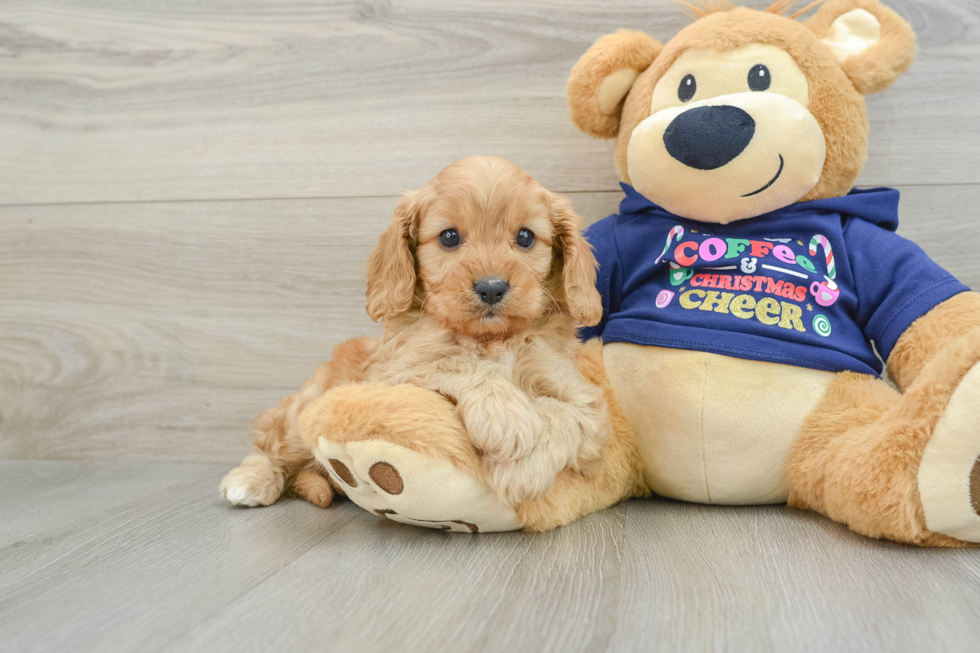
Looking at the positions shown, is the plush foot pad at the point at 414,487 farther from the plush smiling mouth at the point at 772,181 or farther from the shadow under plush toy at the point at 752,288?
the plush smiling mouth at the point at 772,181

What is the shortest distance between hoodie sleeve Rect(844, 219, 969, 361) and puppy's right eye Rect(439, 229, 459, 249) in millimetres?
796

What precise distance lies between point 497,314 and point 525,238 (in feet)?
0.59

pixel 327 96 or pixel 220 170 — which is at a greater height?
pixel 327 96

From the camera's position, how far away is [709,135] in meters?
1.27

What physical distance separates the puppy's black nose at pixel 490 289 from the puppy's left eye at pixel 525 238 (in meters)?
0.13

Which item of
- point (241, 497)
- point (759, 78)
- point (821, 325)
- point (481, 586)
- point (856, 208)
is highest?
point (759, 78)

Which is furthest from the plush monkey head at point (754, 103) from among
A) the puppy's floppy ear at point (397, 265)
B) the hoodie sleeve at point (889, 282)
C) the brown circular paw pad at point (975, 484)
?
the brown circular paw pad at point (975, 484)

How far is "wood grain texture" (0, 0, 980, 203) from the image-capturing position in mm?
1652

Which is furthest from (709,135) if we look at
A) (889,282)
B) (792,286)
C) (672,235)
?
(889,282)

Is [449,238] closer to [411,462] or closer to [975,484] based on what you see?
[411,462]

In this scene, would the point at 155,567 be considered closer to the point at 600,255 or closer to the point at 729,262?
the point at 600,255

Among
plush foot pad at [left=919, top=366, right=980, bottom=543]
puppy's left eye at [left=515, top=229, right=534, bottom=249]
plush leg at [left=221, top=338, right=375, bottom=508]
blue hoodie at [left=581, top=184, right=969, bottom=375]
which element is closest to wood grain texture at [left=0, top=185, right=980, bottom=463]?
plush leg at [left=221, top=338, right=375, bottom=508]

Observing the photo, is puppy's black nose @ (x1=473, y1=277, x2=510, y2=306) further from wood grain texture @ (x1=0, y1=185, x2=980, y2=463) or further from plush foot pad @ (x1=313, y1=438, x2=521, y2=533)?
wood grain texture @ (x1=0, y1=185, x2=980, y2=463)

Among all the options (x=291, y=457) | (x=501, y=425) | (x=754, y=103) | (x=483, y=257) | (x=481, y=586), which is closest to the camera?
(x=481, y=586)
